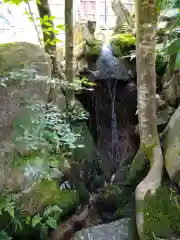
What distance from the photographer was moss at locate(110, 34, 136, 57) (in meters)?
5.77

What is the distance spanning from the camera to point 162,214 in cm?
286

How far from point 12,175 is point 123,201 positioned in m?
1.66

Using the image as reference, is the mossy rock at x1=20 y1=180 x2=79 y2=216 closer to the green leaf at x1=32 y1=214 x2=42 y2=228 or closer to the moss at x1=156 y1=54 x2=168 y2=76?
the green leaf at x1=32 y1=214 x2=42 y2=228

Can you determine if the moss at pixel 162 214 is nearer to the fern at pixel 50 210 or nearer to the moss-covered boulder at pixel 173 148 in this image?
the moss-covered boulder at pixel 173 148

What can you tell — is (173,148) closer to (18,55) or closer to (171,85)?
(171,85)

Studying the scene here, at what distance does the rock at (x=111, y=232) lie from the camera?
116 inches

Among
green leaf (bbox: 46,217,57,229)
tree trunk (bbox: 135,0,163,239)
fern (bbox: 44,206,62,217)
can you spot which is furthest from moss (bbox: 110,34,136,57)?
green leaf (bbox: 46,217,57,229)

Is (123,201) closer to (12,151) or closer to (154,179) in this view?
(154,179)

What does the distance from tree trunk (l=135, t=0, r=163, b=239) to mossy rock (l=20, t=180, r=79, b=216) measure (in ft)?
3.31

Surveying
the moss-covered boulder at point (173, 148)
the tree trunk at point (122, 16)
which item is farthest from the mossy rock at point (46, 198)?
the tree trunk at point (122, 16)

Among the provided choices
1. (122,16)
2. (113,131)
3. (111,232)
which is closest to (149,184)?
(111,232)

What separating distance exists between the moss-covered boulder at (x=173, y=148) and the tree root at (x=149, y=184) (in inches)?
4.1

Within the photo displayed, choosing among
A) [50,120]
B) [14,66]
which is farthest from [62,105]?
[50,120]

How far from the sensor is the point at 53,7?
8.16 meters
